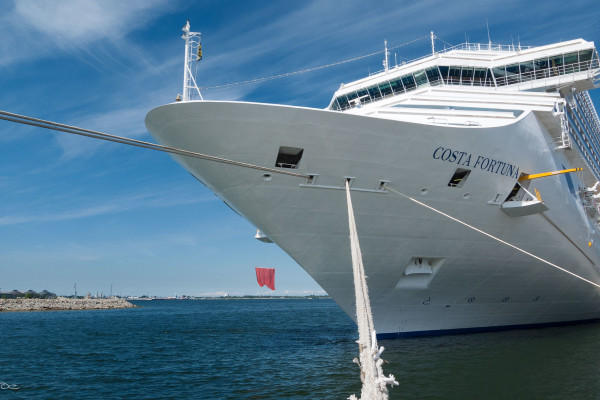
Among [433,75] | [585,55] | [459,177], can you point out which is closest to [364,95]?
[433,75]

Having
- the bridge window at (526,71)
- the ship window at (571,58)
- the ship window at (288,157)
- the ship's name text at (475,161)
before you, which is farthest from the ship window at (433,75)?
the ship window at (288,157)

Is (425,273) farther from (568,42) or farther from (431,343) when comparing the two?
(568,42)

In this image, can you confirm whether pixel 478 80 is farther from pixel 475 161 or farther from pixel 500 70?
pixel 475 161

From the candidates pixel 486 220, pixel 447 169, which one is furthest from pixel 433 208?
pixel 486 220

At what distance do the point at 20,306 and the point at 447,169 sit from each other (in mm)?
73812

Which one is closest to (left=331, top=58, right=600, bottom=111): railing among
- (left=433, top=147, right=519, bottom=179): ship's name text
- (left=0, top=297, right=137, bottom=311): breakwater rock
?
(left=433, top=147, right=519, bottom=179): ship's name text

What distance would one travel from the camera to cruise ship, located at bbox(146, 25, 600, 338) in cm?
995

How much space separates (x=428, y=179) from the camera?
11.2 meters

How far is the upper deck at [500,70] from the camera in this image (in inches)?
595

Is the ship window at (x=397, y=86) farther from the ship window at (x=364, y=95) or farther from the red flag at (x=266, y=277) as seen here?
the red flag at (x=266, y=277)

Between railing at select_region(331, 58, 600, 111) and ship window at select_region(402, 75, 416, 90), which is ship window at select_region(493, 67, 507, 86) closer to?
railing at select_region(331, 58, 600, 111)

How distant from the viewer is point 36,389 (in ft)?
38.4

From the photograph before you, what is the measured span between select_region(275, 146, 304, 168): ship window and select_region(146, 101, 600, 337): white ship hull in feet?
0.69

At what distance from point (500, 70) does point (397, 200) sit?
317 inches
